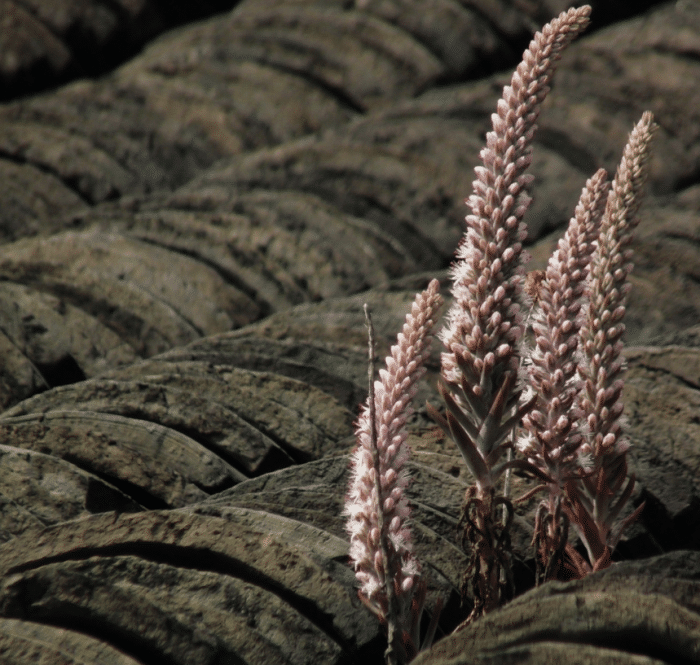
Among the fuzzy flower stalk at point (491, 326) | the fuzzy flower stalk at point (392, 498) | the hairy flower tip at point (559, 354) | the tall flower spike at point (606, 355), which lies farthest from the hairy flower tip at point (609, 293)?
the fuzzy flower stalk at point (392, 498)

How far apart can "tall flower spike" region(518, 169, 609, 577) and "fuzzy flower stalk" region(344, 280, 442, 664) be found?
365 millimetres

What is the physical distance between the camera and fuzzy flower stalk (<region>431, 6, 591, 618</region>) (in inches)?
73.5

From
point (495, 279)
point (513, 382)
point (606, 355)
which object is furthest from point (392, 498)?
point (606, 355)

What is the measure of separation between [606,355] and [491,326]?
44 cm

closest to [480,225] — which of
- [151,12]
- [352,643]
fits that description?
[352,643]

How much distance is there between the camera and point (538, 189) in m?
6.23

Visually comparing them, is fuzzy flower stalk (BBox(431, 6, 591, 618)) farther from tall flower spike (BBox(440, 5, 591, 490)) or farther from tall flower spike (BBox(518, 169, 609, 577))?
tall flower spike (BBox(518, 169, 609, 577))

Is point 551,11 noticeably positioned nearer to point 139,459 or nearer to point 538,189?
point 538,189

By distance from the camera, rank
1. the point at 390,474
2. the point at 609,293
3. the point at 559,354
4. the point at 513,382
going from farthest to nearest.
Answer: the point at 609,293
the point at 559,354
the point at 513,382
the point at 390,474

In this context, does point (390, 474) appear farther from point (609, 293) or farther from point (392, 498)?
point (609, 293)

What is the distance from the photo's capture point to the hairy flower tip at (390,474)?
1.77m

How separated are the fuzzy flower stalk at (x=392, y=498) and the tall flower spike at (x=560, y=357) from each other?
36 centimetres

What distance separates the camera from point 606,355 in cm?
210

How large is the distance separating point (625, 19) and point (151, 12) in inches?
225
